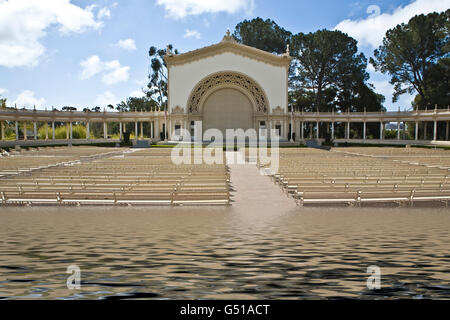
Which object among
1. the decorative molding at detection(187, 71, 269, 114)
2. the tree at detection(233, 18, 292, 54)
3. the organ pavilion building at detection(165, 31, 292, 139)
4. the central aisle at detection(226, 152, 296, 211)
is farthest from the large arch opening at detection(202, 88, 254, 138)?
the central aisle at detection(226, 152, 296, 211)

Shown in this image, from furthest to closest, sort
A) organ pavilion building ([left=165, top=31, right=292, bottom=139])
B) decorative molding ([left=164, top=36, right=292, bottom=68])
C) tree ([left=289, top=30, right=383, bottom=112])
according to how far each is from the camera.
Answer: tree ([left=289, top=30, right=383, bottom=112]), organ pavilion building ([left=165, top=31, right=292, bottom=139]), decorative molding ([left=164, top=36, right=292, bottom=68])

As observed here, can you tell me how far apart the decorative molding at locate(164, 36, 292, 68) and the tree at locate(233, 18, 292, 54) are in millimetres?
24204

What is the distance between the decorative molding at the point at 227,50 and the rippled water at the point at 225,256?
56.2m

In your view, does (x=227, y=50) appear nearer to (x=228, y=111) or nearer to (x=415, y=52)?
(x=228, y=111)

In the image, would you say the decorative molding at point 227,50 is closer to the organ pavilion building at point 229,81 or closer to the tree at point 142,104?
the organ pavilion building at point 229,81

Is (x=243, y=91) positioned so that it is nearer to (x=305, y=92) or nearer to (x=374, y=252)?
(x=305, y=92)

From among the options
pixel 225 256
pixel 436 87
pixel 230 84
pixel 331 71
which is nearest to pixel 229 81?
pixel 230 84

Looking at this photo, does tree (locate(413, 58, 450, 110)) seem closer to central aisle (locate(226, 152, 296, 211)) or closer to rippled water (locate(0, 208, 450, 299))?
central aisle (locate(226, 152, 296, 211))

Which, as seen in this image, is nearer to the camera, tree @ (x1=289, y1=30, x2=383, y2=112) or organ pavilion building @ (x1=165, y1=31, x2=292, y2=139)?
organ pavilion building @ (x1=165, y1=31, x2=292, y2=139)

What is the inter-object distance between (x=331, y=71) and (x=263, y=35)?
1838 centimetres

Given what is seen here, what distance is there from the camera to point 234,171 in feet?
76.3

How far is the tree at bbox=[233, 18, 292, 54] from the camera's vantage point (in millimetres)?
86750

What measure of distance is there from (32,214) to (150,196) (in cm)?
358

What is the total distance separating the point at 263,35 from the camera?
285 ft
